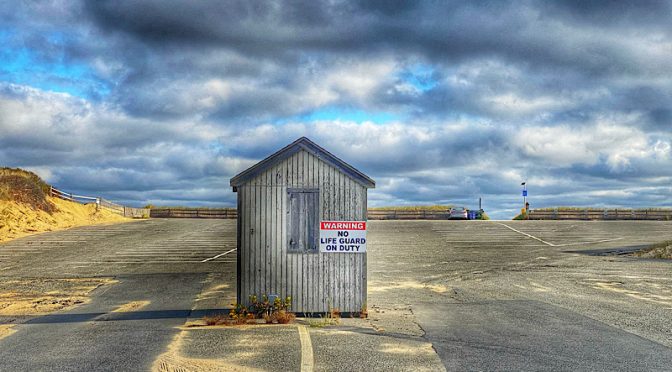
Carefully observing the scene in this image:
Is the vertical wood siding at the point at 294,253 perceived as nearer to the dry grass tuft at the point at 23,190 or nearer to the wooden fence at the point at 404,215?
the dry grass tuft at the point at 23,190

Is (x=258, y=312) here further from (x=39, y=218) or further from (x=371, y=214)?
(x=371, y=214)

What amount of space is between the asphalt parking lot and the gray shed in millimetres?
1139

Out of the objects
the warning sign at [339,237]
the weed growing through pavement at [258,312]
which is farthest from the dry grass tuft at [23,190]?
the warning sign at [339,237]

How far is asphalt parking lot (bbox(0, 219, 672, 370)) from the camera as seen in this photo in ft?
36.8

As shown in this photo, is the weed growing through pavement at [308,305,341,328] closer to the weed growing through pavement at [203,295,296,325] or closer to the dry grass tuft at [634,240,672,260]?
the weed growing through pavement at [203,295,296,325]

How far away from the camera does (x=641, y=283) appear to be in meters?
23.6

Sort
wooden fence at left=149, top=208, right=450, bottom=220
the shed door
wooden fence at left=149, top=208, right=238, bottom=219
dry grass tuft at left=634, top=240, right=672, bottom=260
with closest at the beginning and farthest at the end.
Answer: the shed door, dry grass tuft at left=634, top=240, right=672, bottom=260, wooden fence at left=149, top=208, right=450, bottom=220, wooden fence at left=149, top=208, right=238, bottom=219

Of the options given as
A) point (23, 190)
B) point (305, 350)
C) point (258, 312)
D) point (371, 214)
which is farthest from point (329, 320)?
point (371, 214)

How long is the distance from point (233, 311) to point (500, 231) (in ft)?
117

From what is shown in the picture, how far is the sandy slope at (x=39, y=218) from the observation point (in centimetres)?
4430

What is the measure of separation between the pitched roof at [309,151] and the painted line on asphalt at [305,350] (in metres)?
3.93

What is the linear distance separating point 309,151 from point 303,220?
177cm

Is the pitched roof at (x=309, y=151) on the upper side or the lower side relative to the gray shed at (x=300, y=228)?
upper

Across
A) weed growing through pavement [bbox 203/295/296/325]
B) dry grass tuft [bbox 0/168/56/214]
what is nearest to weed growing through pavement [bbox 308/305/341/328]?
weed growing through pavement [bbox 203/295/296/325]
